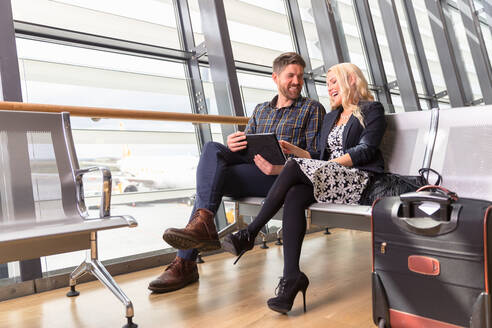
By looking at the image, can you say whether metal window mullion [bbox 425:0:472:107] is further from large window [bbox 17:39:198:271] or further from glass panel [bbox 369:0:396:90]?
large window [bbox 17:39:198:271]

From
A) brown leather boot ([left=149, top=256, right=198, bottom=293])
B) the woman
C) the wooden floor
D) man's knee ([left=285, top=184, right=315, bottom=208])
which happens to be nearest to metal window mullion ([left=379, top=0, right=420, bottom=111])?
the wooden floor

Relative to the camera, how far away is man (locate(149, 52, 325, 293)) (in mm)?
A: 1593

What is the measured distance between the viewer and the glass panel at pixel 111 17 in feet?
8.55

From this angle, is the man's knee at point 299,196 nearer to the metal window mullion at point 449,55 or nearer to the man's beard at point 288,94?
the man's beard at point 288,94

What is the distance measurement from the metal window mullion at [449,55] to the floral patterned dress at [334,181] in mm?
4503

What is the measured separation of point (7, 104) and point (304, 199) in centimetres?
126

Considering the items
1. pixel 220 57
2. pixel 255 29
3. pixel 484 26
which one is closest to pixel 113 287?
pixel 220 57

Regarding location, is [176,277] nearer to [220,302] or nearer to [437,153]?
[220,302]

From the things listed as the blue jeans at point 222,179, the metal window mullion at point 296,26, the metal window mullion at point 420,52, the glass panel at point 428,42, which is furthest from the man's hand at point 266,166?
the glass panel at point 428,42

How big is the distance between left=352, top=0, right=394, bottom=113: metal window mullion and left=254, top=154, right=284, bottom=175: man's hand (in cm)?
359

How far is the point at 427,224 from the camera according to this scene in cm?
111

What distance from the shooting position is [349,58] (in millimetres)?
4418

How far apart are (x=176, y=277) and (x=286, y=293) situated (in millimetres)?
596

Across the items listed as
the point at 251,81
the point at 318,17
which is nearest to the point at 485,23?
the point at 318,17
